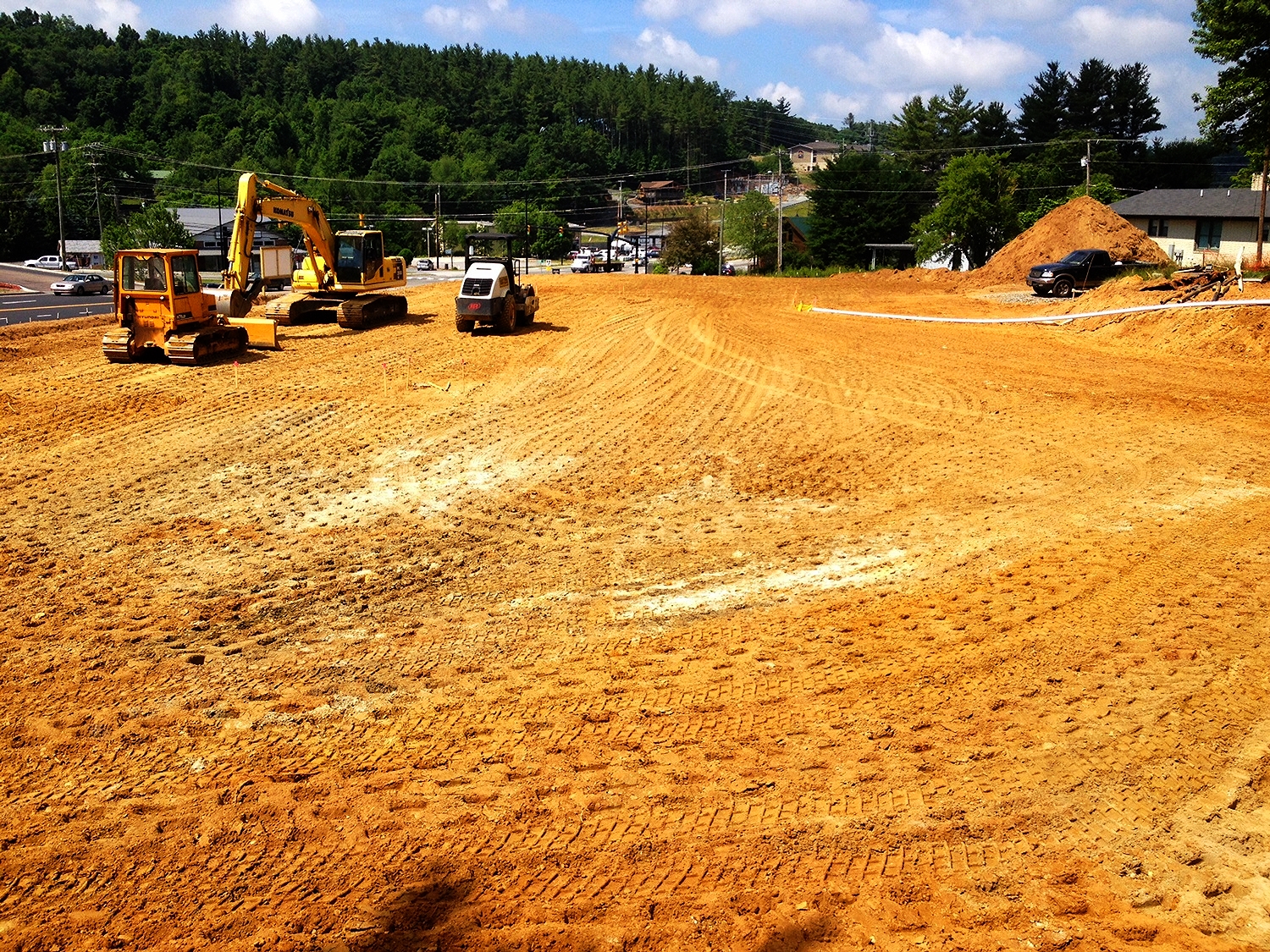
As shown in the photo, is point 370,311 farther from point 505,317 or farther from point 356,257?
point 505,317

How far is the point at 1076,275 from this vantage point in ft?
111

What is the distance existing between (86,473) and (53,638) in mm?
6029

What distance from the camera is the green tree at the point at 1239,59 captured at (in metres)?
35.5

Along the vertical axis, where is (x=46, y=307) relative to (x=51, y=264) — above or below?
below

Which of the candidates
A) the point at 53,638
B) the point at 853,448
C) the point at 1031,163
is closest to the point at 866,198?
the point at 1031,163

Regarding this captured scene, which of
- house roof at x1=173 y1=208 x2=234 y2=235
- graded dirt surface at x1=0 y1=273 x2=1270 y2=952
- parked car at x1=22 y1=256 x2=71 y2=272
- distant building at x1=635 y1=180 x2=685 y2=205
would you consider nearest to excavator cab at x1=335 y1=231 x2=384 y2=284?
graded dirt surface at x1=0 y1=273 x2=1270 y2=952

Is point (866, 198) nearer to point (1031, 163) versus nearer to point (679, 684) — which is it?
point (1031, 163)

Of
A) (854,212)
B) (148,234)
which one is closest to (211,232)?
(148,234)

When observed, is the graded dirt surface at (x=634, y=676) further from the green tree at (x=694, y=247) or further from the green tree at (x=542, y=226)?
the green tree at (x=542, y=226)

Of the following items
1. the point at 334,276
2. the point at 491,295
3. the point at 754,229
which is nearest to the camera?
the point at 491,295

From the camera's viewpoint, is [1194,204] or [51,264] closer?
[1194,204]

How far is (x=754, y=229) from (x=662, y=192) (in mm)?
83573

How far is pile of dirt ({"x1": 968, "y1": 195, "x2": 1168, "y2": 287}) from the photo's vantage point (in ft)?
132

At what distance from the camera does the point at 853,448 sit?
52.0 feet
